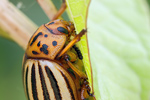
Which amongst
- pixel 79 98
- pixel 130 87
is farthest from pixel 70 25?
pixel 130 87

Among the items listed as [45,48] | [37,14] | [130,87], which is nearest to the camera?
[130,87]

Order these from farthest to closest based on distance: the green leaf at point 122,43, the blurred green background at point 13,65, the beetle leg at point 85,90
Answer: the blurred green background at point 13,65 < the beetle leg at point 85,90 < the green leaf at point 122,43

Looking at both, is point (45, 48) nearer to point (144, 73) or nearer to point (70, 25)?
point (70, 25)

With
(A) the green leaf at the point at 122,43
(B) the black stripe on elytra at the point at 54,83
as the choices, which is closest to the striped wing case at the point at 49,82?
(B) the black stripe on elytra at the point at 54,83

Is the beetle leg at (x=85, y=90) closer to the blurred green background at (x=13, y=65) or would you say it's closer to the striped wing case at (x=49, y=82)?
the striped wing case at (x=49, y=82)

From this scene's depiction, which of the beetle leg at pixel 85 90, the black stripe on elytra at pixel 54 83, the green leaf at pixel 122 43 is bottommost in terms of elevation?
the beetle leg at pixel 85 90

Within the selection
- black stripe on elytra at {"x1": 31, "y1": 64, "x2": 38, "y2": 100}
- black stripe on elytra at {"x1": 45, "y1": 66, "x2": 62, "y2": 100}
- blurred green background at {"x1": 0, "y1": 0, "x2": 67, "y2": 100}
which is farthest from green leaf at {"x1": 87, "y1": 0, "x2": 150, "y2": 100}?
blurred green background at {"x1": 0, "y1": 0, "x2": 67, "y2": 100}
